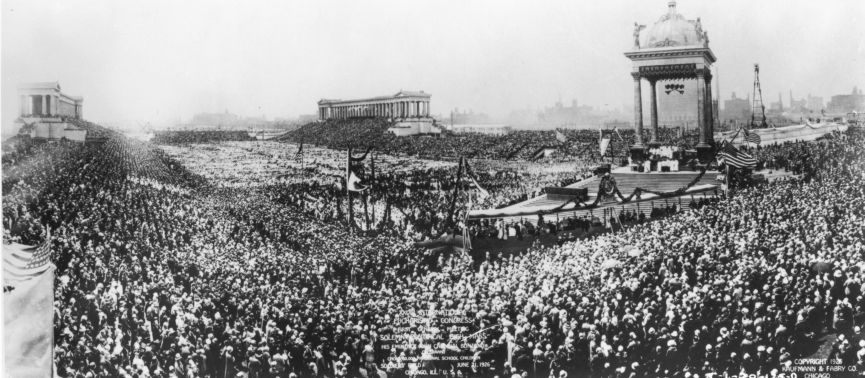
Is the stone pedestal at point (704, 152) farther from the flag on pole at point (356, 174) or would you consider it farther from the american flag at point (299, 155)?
the american flag at point (299, 155)

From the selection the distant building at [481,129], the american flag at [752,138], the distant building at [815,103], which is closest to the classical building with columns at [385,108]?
the distant building at [481,129]

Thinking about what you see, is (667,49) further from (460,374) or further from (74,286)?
(74,286)

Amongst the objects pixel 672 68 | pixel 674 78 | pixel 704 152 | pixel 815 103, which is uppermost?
pixel 672 68

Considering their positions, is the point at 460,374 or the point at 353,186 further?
the point at 353,186

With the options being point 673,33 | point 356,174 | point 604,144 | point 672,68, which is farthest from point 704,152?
point 356,174

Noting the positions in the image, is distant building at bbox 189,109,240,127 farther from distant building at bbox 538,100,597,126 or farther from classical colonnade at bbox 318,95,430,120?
distant building at bbox 538,100,597,126

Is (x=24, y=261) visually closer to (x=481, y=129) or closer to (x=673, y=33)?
(x=481, y=129)

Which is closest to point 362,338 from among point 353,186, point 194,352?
point 194,352
